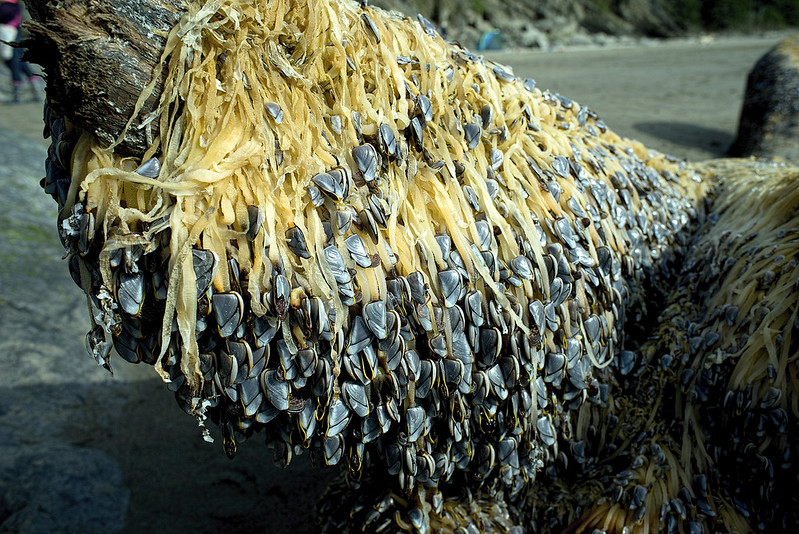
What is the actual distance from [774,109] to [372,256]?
374 centimetres

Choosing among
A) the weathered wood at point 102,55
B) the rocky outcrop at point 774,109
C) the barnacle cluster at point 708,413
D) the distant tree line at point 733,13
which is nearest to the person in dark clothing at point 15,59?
the weathered wood at point 102,55

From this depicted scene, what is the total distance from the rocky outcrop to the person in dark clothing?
7.81m

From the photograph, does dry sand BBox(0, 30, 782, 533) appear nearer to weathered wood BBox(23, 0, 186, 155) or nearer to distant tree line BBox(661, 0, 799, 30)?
weathered wood BBox(23, 0, 186, 155)

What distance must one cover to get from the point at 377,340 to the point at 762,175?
1672mm

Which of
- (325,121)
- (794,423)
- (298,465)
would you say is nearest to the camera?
(325,121)

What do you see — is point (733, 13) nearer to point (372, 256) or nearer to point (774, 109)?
point (774, 109)

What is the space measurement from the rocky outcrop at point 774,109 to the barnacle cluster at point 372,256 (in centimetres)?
252

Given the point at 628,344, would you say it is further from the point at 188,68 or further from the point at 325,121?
the point at 188,68

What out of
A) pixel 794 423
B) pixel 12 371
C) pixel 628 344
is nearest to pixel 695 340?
pixel 628 344

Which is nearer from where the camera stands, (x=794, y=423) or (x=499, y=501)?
(x=794, y=423)

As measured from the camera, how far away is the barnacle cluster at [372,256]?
1.04m

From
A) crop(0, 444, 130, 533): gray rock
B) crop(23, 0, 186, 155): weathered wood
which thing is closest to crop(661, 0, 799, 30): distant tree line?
crop(0, 444, 130, 533): gray rock

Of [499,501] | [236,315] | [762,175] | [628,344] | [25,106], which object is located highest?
[762,175]

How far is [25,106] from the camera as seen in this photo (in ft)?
30.1
